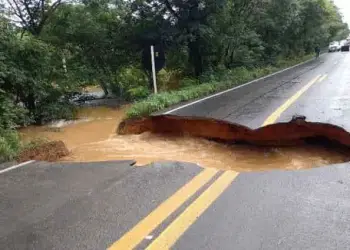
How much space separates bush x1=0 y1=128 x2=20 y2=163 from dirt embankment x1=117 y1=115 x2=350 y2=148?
3181mm

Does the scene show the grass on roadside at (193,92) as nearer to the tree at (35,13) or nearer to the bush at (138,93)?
the bush at (138,93)

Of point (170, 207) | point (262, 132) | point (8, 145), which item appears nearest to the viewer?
point (170, 207)

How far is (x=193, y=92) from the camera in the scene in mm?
12797

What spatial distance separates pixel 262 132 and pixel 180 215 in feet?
13.5

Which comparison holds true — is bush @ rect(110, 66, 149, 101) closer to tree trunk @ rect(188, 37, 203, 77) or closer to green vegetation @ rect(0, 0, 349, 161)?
green vegetation @ rect(0, 0, 349, 161)

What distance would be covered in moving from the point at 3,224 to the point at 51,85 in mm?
9692

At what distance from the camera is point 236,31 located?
1873 cm

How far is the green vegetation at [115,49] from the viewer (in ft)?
37.0

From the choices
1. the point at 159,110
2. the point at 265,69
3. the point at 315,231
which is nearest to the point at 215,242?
the point at 315,231

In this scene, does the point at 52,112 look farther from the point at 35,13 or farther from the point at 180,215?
the point at 180,215

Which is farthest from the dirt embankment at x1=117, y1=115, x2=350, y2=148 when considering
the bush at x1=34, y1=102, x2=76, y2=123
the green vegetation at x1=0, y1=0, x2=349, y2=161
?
the bush at x1=34, y1=102, x2=76, y2=123

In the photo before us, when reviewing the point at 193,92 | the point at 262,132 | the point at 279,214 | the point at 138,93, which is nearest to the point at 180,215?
the point at 279,214

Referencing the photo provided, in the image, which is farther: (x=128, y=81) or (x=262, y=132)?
(x=128, y=81)

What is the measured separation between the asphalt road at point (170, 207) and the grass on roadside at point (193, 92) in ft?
13.9
